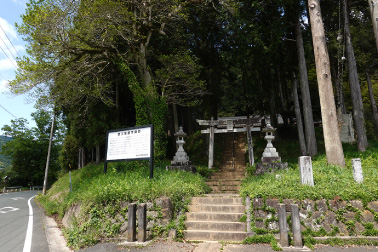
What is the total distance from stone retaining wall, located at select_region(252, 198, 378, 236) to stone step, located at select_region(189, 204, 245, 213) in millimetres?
743

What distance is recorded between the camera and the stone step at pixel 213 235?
5.72 metres

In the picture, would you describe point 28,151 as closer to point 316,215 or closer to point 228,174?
point 228,174

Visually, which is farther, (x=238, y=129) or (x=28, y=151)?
(x=28, y=151)

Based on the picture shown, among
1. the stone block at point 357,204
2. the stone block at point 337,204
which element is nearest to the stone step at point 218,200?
the stone block at point 337,204

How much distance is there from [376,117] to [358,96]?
8632 mm

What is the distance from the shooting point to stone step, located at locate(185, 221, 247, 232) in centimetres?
600

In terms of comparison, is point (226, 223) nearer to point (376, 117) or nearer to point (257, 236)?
point (257, 236)

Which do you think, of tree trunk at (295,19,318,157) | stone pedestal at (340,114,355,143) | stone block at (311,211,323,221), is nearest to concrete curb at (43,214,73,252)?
stone block at (311,211,323,221)

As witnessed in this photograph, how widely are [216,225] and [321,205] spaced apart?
8.30 ft

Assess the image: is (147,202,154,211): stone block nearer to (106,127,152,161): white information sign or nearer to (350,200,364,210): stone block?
(106,127,152,161): white information sign

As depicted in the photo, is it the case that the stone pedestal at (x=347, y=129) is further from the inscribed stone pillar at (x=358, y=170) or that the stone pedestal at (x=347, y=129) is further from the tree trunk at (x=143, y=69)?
the tree trunk at (x=143, y=69)

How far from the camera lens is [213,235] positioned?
5844mm

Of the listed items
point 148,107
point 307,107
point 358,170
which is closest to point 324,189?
point 358,170

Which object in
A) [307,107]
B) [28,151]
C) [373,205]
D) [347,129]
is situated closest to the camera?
[373,205]
